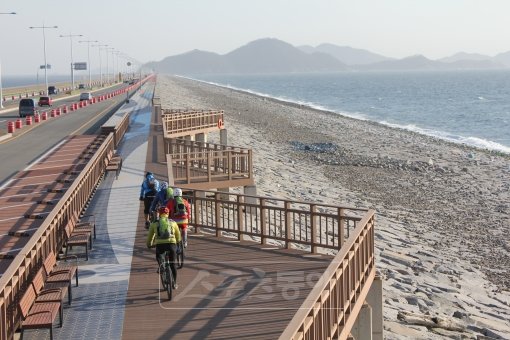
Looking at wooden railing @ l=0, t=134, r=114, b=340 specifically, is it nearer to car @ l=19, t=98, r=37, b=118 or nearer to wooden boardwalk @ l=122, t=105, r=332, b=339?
wooden boardwalk @ l=122, t=105, r=332, b=339

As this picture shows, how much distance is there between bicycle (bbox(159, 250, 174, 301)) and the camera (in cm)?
1156

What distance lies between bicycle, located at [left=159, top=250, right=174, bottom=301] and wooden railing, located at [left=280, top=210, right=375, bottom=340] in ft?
9.19

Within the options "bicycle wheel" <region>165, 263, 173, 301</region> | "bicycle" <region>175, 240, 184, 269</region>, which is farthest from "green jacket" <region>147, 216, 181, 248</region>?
"bicycle" <region>175, 240, 184, 269</region>

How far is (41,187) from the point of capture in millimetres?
24000

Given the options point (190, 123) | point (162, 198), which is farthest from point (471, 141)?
point (162, 198)

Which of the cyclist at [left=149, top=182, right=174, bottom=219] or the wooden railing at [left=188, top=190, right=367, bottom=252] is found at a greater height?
the cyclist at [left=149, top=182, right=174, bottom=219]

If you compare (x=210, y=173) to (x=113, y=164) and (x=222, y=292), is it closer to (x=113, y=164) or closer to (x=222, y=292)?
(x=113, y=164)

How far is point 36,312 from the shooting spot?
10.1 meters

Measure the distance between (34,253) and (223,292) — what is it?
3.07 meters

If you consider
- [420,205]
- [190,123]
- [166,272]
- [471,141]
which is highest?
[190,123]

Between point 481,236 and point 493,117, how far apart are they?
260 feet

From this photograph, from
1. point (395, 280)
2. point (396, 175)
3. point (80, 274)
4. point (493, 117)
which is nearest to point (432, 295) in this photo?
point (395, 280)

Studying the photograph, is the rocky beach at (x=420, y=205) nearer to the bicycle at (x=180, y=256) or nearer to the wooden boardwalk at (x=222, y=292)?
the wooden boardwalk at (x=222, y=292)

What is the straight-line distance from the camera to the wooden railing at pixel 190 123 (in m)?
34.7
